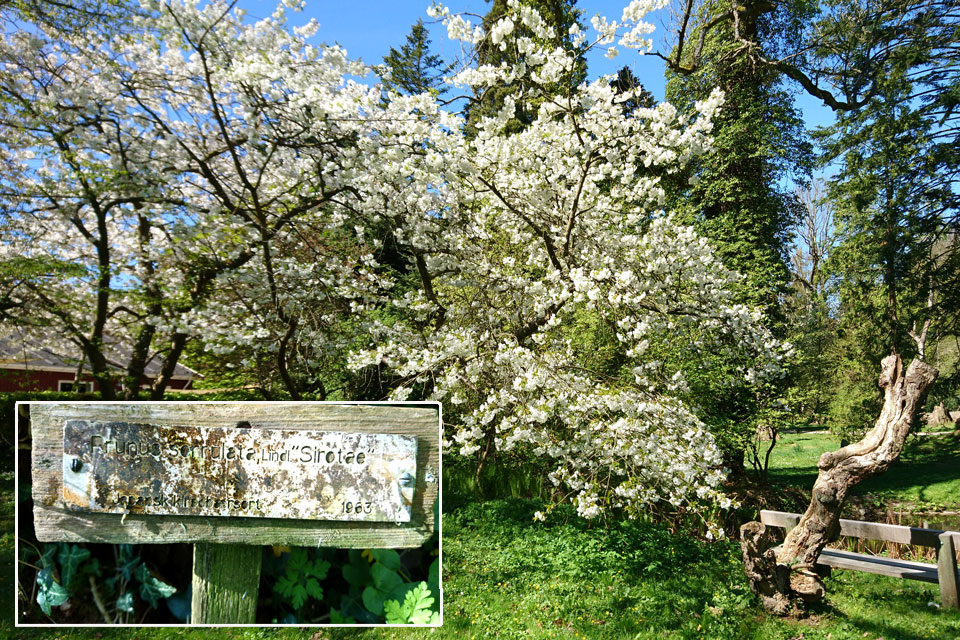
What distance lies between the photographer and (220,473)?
1.78 metres

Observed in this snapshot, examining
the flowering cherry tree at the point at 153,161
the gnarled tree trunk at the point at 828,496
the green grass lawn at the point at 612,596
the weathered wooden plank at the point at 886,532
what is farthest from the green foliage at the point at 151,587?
the weathered wooden plank at the point at 886,532

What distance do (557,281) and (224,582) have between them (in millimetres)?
4403

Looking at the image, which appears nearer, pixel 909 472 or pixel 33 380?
pixel 33 380

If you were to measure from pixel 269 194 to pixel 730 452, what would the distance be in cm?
728

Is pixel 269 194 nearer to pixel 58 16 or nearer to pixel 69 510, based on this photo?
pixel 58 16

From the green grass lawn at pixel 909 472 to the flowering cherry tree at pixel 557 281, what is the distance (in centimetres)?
657

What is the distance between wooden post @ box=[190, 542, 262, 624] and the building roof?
4.30m

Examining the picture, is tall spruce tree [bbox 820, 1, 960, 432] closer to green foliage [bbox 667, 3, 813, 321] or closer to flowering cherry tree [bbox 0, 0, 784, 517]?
green foliage [bbox 667, 3, 813, 321]

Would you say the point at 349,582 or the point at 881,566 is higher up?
the point at 349,582

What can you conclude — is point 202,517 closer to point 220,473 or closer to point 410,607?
point 220,473

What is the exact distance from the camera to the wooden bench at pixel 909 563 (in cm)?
494

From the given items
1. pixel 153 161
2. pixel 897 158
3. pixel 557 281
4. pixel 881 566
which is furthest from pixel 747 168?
pixel 153 161

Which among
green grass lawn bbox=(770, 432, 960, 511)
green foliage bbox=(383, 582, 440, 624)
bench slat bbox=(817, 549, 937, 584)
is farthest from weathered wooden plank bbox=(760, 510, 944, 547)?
green grass lawn bbox=(770, 432, 960, 511)

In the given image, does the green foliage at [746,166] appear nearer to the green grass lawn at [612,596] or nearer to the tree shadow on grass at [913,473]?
the tree shadow on grass at [913,473]
